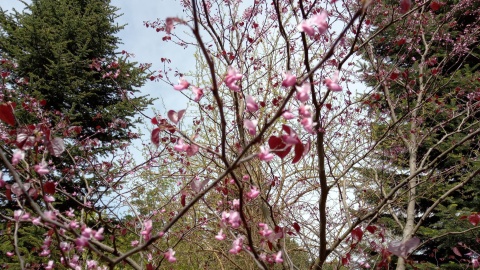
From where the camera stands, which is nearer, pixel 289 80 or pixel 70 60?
pixel 289 80

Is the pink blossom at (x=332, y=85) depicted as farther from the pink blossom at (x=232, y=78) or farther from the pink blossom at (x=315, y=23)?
the pink blossom at (x=232, y=78)

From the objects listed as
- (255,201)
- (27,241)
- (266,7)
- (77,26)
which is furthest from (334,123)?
(77,26)

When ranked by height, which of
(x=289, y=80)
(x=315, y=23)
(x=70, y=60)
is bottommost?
(x=289, y=80)

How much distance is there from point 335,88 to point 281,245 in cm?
139

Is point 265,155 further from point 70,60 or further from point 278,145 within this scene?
point 70,60

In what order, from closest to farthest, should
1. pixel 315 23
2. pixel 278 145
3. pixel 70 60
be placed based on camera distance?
pixel 315 23
pixel 278 145
pixel 70 60

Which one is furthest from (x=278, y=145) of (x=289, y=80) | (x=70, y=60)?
(x=70, y=60)

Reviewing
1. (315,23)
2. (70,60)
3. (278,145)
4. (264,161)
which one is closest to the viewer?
(315,23)

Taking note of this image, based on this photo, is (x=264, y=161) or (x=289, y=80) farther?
(x=264, y=161)

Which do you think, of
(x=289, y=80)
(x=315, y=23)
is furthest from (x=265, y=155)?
(x=315, y=23)

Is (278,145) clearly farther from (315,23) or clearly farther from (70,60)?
(70,60)

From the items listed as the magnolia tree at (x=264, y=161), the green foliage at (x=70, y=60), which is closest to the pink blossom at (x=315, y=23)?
the magnolia tree at (x=264, y=161)

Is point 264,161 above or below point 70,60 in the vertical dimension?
below

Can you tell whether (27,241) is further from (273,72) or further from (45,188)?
(45,188)
